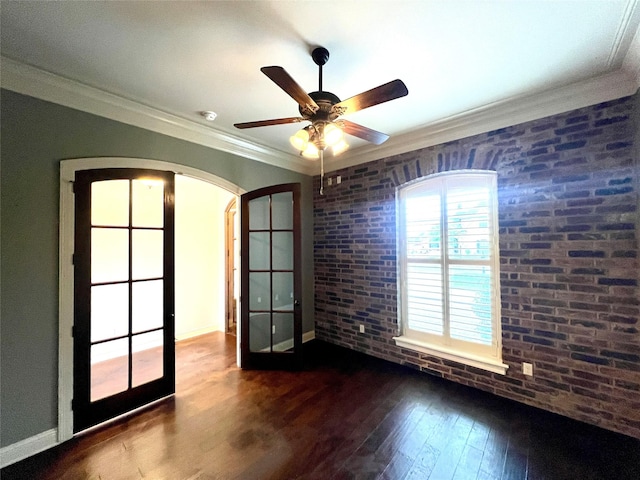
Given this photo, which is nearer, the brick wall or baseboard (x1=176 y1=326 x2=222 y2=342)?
the brick wall

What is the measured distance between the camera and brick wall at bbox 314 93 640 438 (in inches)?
84.3

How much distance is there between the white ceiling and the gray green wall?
235 millimetres

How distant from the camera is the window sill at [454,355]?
2.71 m

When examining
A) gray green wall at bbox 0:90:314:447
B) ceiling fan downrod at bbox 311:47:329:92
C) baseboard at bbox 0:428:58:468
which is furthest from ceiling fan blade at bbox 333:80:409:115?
baseboard at bbox 0:428:58:468

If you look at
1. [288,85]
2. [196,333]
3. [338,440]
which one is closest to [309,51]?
[288,85]

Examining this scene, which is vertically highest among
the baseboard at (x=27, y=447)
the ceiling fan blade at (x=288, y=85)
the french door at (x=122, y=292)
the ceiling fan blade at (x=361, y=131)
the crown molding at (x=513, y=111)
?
the crown molding at (x=513, y=111)

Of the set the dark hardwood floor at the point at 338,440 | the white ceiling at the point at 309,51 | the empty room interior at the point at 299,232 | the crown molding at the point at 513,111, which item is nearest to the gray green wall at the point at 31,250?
the empty room interior at the point at 299,232

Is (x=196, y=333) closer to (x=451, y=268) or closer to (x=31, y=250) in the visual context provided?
(x=31, y=250)

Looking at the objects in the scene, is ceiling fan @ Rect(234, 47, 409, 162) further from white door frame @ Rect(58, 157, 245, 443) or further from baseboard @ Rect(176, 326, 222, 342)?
baseboard @ Rect(176, 326, 222, 342)

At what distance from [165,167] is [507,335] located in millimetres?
3917

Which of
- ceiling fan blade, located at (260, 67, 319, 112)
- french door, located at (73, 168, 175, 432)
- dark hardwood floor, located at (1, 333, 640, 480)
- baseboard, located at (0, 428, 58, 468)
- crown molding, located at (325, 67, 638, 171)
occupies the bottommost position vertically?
dark hardwood floor, located at (1, 333, 640, 480)

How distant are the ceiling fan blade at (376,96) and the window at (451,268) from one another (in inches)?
72.0

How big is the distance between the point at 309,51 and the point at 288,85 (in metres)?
0.58

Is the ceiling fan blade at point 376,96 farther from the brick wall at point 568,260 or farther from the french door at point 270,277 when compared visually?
the brick wall at point 568,260
